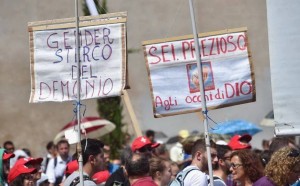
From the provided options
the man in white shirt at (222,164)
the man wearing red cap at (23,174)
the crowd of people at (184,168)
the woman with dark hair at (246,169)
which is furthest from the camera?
the man in white shirt at (222,164)

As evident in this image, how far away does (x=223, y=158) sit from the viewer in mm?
10109

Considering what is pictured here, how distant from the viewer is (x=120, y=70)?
8.69 m

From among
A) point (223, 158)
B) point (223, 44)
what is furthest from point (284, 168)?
point (223, 158)

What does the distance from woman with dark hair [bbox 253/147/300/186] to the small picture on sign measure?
2.83 feet

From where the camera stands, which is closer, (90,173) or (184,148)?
(90,173)

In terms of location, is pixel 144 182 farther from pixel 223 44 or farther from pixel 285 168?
pixel 223 44

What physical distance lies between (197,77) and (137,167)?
0.96 metres

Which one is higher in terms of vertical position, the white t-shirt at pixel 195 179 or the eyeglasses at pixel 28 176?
the eyeglasses at pixel 28 176

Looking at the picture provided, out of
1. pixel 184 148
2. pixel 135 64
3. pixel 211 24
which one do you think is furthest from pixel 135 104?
pixel 184 148

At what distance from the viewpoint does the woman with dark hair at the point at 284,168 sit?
27.4ft

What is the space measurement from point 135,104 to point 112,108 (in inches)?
119

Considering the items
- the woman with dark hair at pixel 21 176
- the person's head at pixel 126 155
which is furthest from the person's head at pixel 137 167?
the woman with dark hair at pixel 21 176

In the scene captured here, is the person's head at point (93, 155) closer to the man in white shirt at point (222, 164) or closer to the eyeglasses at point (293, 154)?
the man in white shirt at point (222, 164)

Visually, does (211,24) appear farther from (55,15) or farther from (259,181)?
(259,181)
